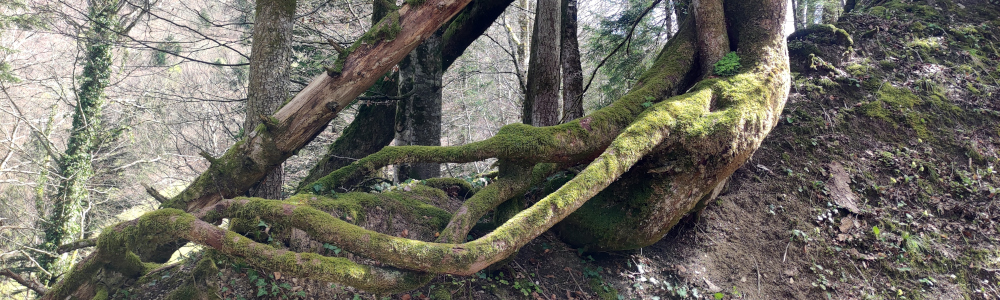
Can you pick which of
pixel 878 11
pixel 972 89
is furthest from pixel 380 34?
pixel 878 11

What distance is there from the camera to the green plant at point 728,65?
4.89 m

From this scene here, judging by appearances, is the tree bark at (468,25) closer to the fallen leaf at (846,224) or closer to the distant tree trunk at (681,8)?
the distant tree trunk at (681,8)

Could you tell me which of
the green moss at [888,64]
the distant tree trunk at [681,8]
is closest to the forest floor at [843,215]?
the green moss at [888,64]

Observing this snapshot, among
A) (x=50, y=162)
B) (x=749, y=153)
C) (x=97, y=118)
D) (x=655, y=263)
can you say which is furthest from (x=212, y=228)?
Result: (x=50, y=162)

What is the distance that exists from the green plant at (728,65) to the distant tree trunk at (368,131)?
14.7 ft

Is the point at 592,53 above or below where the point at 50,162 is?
above

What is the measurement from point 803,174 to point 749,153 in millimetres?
1725

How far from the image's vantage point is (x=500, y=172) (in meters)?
4.45

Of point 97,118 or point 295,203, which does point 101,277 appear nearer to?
point 295,203

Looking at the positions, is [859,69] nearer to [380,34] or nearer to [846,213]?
[846,213]

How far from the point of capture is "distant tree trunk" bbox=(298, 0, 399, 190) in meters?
6.73

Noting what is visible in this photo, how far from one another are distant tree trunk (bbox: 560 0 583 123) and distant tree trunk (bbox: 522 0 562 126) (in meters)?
0.35

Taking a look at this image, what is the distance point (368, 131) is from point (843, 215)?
6.42 meters

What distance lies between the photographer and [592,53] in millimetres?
10023
